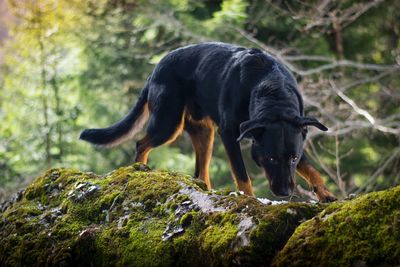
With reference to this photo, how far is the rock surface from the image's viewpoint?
304cm

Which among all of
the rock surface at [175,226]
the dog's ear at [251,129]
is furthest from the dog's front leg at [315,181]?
the rock surface at [175,226]

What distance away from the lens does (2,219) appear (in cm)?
466

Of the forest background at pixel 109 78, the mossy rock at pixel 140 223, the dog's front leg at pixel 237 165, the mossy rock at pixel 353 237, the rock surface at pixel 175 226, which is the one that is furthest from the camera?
the forest background at pixel 109 78

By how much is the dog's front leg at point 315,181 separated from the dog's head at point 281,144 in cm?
17

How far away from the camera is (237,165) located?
5832 millimetres

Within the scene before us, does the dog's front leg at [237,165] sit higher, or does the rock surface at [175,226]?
the rock surface at [175,226]

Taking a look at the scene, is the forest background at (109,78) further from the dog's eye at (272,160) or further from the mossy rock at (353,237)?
the mossy rock at (353,237)

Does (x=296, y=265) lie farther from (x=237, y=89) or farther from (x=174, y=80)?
(x=174, y=80)

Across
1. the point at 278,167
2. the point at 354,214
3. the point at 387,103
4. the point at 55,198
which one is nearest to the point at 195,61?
the point at 278,167

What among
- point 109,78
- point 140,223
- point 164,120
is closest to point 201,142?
point 164,120

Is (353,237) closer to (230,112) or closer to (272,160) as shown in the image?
(272,160)

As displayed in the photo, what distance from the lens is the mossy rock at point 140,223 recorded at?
3373 millimetres

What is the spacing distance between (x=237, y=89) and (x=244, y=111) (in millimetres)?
200

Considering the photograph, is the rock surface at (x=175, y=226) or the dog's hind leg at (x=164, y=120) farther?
the dog's hind leg at (x=164, y=120)
